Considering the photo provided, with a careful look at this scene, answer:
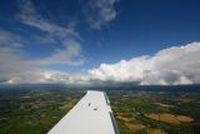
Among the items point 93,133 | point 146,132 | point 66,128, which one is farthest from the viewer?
point 146,132

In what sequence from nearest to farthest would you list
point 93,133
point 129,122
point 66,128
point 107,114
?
point 93,133
point 66,128
point 107,114
point 129,122

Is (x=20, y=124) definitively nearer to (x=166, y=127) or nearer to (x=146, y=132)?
(x=146, y=132)

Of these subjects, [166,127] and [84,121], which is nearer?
[84,121]

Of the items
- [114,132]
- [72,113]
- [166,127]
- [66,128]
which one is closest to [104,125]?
[114,132]

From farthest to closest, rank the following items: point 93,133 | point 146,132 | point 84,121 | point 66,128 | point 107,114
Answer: point 146,132 → point 107,114 → point 84,121 → point 66,128 → point 93,133

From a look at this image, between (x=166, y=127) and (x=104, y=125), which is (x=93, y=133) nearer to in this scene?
(x=104, y=125)

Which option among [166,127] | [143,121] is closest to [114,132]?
[166,127]

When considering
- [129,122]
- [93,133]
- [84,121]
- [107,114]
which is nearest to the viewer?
[93,133]

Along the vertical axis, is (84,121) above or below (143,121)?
above

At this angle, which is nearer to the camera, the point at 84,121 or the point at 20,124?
the point at 84,121
